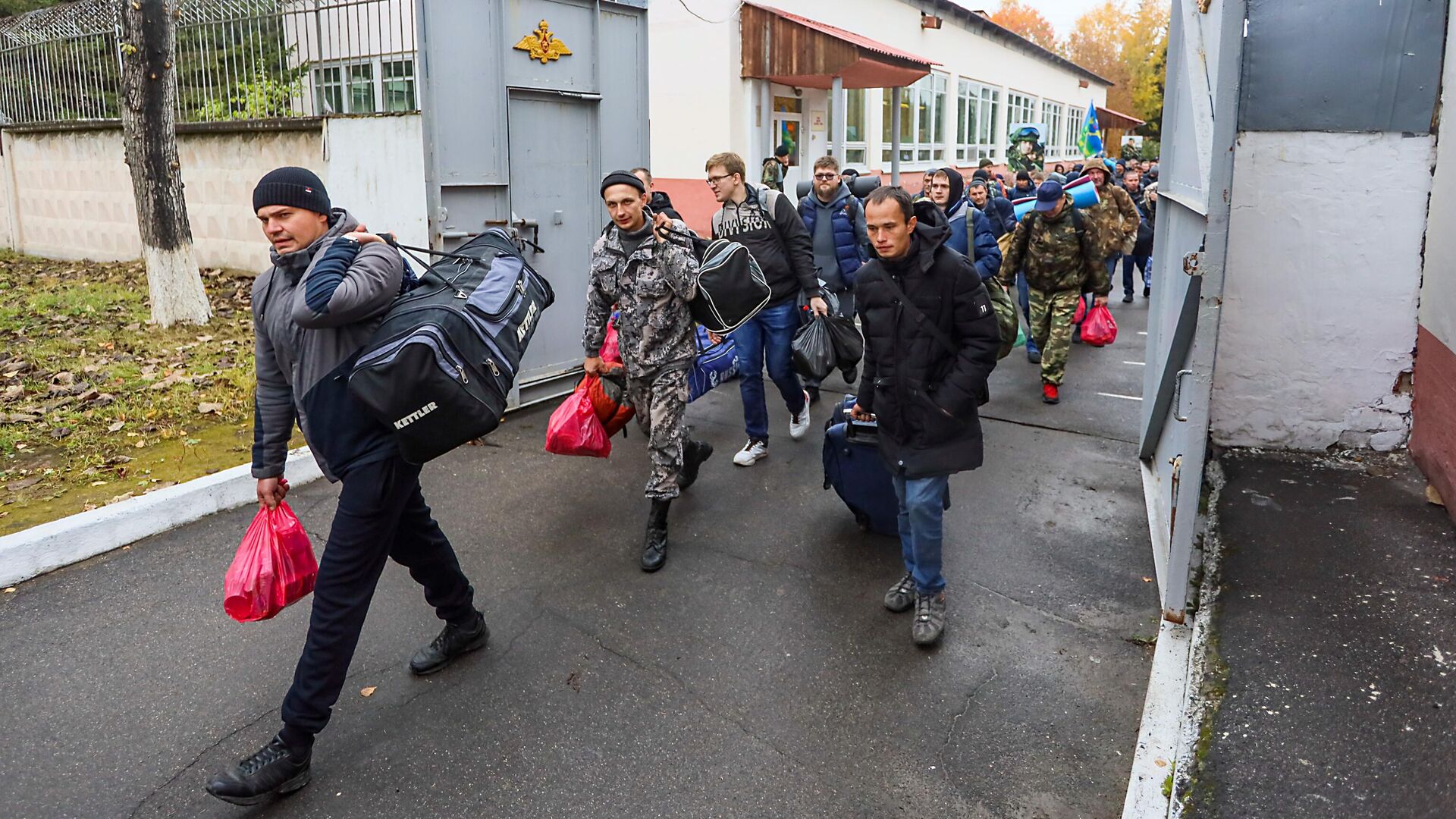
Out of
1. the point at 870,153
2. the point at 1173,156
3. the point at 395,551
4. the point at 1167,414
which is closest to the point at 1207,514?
the point at 1167,414

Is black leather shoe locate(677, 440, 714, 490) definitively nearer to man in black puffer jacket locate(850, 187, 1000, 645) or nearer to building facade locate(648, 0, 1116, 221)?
man in black puffer jacket locate(850, 187, 1000, 645)

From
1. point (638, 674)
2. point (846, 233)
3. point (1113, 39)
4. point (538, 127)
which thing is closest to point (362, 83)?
point (538, 127)

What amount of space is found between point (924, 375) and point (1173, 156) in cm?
244

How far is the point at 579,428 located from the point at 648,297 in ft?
2.60

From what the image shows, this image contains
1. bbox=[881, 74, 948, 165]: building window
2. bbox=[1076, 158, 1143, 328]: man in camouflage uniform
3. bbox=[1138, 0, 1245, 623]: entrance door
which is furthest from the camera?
bbox=[881, 74, 948, 165]: building window

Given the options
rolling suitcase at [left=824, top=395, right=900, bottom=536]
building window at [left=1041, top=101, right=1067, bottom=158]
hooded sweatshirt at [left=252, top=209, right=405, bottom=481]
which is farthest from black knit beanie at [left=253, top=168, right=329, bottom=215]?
building window at [left=1041, top=101, right=1067, bottom=158]

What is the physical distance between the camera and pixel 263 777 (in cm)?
289

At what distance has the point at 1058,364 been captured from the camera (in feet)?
24.9

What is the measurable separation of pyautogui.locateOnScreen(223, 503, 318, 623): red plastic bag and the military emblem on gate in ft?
14.8

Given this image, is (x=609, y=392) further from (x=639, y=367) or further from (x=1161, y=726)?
(x=1161, y=726)

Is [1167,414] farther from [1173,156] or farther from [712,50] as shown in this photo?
[712,50]

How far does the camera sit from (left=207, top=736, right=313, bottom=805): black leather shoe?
9.38 feet

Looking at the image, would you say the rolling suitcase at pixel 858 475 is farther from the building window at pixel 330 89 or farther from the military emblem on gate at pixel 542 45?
the building window at pixel 330 89

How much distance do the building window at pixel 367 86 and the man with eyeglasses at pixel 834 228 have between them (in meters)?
3.08
